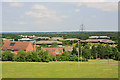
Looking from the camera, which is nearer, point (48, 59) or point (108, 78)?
point (108, 78)

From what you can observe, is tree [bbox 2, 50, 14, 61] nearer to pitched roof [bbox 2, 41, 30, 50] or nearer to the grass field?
pitched roof [bbox 2, 41, 30, 50]

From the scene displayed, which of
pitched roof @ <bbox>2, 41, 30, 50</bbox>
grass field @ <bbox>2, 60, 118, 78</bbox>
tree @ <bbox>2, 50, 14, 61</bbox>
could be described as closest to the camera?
grass field @ <bbox>2, 60, 118, 78</bbox>

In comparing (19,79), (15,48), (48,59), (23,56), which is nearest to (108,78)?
(19,79)

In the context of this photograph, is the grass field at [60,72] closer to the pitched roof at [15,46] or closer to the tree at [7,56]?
the tree at [7,56]

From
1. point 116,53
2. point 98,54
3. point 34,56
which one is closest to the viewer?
point 34,56

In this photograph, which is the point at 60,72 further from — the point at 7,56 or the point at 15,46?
the point at 15,46

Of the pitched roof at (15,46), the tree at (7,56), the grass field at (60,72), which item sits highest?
the pitched roof at (15,46)

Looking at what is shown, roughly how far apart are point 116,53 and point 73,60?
7491mm

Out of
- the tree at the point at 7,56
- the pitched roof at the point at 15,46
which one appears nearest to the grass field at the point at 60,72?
the tree at the point at 7,56

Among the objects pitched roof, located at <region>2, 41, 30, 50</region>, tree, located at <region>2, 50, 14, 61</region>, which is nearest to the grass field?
tree, located at <region>2, 50, 14, 61</region>

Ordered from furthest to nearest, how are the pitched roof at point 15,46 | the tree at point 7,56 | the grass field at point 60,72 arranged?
the pitched roof at point 15,46 → the tree at point 7,56 → the grass field at point 60,72

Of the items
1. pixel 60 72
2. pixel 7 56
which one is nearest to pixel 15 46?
pixel 7 56

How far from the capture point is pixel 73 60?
20.9 m

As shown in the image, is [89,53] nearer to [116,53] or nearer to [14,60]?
[116,53]
